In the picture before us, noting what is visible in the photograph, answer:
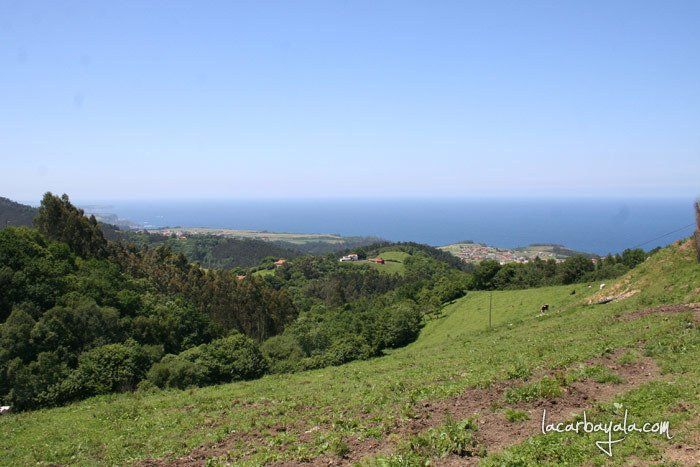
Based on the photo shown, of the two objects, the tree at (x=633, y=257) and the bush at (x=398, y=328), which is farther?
the tree at (x=633, y=257)

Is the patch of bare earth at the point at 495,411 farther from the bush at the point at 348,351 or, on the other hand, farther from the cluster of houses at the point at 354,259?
the cluster of houses at the point at 354,259

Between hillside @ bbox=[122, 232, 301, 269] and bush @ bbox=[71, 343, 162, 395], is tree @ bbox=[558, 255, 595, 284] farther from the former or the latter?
hillside @ bbox=[122, 232, 301, 269]

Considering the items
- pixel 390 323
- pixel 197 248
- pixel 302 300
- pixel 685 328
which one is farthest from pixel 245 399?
pixel 197 248

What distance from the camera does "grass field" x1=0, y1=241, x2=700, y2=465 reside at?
836cm

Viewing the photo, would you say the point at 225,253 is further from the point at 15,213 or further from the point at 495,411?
the point at 495,411

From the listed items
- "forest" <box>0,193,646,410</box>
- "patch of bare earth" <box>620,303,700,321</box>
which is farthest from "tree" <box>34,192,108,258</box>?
"patch of bare earth" <box>620,303,700,321</box>

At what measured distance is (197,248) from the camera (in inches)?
7677

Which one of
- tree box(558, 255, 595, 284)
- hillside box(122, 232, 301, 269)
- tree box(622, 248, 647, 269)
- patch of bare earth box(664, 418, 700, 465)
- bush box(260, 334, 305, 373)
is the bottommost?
hillside box(122, 232, 301, 269)

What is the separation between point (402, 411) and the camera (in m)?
11.2

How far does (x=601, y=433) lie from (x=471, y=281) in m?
52.9

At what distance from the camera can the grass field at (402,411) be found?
836cm

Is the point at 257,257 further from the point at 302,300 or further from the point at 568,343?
the point at 568,343

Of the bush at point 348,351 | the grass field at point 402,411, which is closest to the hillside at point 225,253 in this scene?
the bush at point 348,351

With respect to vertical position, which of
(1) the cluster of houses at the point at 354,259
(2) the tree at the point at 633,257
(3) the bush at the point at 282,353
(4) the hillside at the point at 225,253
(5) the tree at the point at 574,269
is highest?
(2) the tree at the point at 633,257
